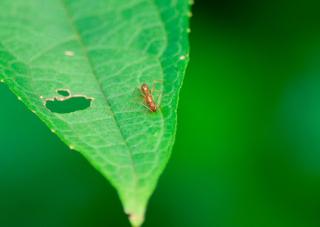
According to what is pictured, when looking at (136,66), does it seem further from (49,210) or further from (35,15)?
(49,210)

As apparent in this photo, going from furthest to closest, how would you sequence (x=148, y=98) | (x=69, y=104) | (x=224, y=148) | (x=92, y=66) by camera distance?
(x=224, y=148)
(x=92, y=66)
(x=69, y=104)
(x=148, y=98)

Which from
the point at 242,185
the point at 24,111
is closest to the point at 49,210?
the point at 24,111

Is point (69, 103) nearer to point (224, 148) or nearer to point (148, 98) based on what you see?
point (148, 98)

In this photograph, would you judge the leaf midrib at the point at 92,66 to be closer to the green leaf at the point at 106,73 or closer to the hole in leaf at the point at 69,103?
the green leaf at the point at 106,73

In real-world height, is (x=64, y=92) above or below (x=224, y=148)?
above

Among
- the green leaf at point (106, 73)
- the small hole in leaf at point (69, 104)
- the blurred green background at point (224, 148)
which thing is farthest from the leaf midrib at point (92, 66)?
the blurred green background at point (224, 148)

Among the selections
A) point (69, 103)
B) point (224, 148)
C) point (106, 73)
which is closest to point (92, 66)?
point (106, 73)

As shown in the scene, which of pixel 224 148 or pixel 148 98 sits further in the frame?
pixel 224 148

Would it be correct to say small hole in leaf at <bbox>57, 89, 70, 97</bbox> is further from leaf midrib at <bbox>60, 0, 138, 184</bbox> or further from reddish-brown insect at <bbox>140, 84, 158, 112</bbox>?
reddish-brown insect at <bbox>140, 84, 158, 112</bbox>
